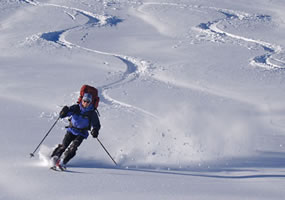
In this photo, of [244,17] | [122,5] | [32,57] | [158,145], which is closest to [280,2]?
[244,17]

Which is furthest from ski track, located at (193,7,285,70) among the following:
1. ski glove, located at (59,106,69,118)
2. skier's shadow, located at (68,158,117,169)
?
ski glove, located at (59,106,69,118)

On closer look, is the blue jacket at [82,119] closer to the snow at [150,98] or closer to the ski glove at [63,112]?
the ski glove at [63,112]

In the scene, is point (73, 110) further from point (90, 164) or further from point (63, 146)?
point (90, 164)

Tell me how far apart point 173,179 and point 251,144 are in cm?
212

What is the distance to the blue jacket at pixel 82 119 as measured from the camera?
18.9 feet

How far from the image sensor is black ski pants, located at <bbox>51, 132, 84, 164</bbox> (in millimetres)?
5652

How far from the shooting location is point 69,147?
5754mm

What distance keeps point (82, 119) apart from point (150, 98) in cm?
344

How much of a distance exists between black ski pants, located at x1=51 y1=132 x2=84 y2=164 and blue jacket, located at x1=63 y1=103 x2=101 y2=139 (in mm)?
68

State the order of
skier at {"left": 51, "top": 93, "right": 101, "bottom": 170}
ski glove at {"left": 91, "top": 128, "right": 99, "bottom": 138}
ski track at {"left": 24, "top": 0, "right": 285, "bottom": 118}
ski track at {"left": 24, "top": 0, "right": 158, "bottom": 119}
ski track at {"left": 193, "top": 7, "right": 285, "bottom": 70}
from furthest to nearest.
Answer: ski track at {"left": 193, "top": 7, "right": 285, "bottom": 70} → ski track at {"left": 24, "top": 0, "right": 285, "bottom": 118} → ski track at {"left": 24, "top": 0, "right": 158, "bottom": 119} → skier at {"left": 51, "top": 93, "right": 101, "bottom": 170} → ski glove at {"left": 91, "top": 128, "right": 99, "bottom": 138}

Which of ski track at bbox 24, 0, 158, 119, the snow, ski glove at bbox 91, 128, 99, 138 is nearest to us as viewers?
the snow

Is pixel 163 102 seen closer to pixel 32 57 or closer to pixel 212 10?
pixel 32 57

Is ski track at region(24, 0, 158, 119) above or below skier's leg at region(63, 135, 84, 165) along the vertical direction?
below

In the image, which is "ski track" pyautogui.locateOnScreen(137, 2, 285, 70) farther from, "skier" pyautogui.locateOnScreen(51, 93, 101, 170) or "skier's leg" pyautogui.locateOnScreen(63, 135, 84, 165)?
"skier's leg" pyautogui.locateOnScreen(63, 135, 84, 165)
